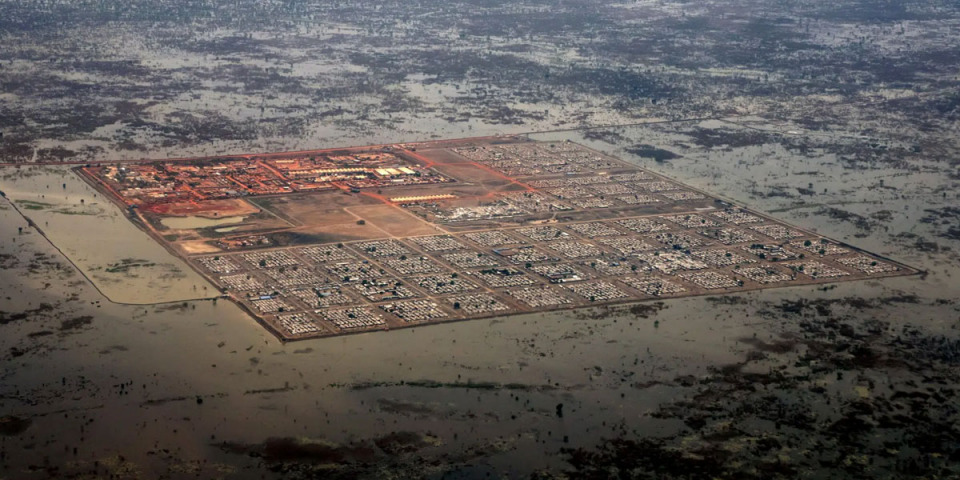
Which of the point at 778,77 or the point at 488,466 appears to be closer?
the point at 488,466

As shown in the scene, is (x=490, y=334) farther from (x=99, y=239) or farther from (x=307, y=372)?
(x=99, y=239)

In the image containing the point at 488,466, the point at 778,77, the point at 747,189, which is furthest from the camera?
the point at 778,77

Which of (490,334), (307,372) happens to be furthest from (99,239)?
(490,334)

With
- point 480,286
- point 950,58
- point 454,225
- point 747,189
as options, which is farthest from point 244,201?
point 950,58

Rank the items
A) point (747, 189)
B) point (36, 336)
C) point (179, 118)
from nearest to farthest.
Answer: point (36, 336), point (747, 189), point (179, 118)

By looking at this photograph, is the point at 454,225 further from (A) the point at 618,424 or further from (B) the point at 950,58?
(B) the point at 950,58
